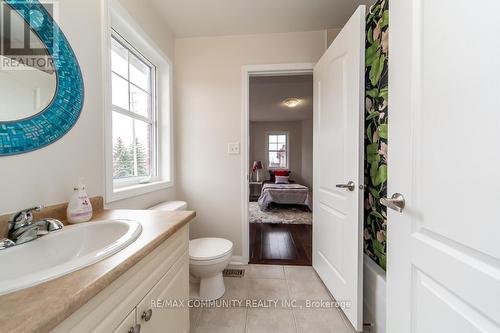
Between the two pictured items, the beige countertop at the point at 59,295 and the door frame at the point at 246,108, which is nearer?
the beige countertop at the point at 59,295

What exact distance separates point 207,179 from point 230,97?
87 centimetres

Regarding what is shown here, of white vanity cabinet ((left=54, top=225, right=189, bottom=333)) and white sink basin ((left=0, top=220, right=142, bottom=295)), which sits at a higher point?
white sink basin ((left=0, top=220, right=142, bottom=295))

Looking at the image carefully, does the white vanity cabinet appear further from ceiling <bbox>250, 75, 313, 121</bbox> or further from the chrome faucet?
ceiling <bbox>250, 75, 313, 121</bbox>

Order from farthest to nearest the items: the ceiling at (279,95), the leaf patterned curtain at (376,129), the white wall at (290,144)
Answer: the white wall at (290,144) → the ceiling at (279,95) → the leaf patterned curtain at (376,129)

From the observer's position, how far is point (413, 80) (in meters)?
0.75

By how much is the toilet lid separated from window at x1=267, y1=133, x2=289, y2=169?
5.03m

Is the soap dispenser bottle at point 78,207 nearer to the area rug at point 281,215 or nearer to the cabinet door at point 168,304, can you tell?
the cabinet door at point 168,304

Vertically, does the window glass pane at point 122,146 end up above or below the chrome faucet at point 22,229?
above

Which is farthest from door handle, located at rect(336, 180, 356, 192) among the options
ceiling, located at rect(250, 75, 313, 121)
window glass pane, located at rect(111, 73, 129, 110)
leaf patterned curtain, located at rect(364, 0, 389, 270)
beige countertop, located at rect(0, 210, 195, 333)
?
ceiling, located at rect(250, 75, 313, 121)

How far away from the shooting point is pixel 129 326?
2.11ft

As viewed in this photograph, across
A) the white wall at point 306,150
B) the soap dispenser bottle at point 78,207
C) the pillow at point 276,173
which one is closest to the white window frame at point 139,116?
the soap dispenser bottle at point 78,207

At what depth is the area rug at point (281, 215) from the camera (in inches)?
142

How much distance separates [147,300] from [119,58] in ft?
5.34

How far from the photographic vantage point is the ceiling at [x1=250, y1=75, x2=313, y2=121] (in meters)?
3.33
